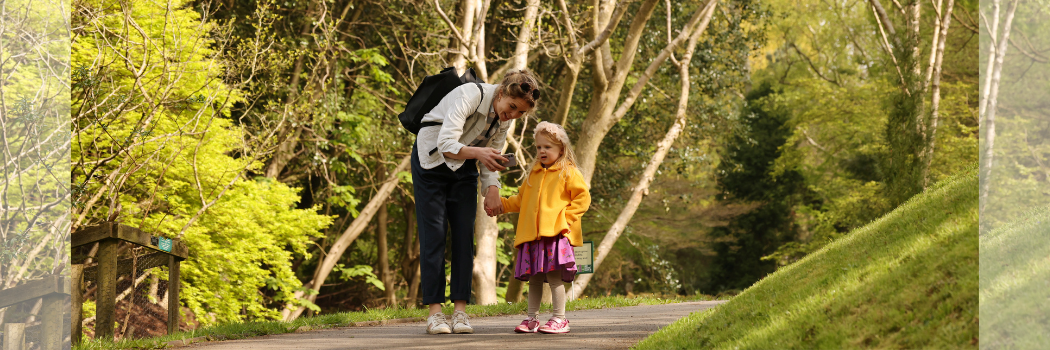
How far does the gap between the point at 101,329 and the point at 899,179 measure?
473 inches

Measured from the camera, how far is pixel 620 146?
64.2 ft

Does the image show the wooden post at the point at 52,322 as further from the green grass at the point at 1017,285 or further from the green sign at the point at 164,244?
the green grass at the point at 1017,285

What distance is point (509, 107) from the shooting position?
→ 193 inches

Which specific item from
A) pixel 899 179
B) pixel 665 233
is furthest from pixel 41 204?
pixel 665 233

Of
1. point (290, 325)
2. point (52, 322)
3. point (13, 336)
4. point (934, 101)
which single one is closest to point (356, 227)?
point (290, 325)

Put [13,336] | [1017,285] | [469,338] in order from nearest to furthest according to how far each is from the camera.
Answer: [1017,285]
[13,336]
[469,338]

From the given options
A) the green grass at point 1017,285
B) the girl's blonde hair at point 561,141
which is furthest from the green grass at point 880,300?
the girl's blonde hair at point 561,141

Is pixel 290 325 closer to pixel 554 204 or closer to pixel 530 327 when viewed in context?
pixel 530 327

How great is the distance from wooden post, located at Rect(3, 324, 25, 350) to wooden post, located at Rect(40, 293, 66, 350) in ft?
0.40

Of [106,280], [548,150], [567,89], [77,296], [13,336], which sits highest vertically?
[567,89]

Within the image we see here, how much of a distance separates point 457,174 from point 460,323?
3.19 ft

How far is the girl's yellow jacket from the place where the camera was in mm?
5258

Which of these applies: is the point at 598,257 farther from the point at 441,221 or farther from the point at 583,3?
the point at 441,221

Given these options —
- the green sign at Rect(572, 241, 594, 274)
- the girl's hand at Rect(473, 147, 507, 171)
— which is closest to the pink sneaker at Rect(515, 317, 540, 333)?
the girl's hand at Rect(473, 147, 507, 171)
